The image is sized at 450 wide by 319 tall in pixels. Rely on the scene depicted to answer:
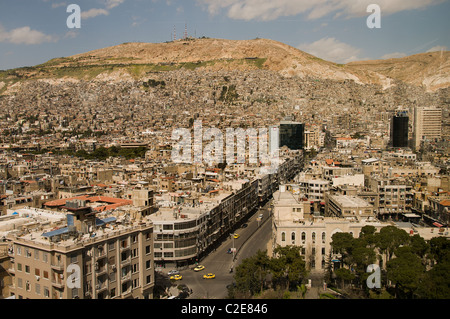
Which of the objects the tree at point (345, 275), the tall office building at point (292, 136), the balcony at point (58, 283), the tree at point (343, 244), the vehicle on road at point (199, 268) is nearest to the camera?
the balcony at point (58, 283)

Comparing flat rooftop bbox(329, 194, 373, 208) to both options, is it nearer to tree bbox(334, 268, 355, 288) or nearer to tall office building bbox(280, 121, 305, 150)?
tree bbox(334, 268, 355, 288)

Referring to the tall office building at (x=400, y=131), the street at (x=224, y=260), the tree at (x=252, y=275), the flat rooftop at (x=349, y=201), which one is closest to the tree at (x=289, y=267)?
the tree at (x=252, y=275)

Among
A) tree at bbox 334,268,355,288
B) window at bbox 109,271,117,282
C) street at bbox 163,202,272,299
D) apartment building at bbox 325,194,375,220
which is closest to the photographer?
window at bbox 109,271,117,282

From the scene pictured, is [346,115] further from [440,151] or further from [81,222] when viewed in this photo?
[81,222]

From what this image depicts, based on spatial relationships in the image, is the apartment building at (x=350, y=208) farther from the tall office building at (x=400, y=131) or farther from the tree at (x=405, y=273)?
the tall office building at (x=400, y=131)

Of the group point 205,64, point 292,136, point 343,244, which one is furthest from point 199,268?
point 205,64

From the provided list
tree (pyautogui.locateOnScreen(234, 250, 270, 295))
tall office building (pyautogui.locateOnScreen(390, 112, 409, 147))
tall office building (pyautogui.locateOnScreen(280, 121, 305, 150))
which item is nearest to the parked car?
tree (pyautogui.locateOnScreen(234, 250, 270, 295))

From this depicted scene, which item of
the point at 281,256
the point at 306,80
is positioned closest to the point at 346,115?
the point at 306,80
